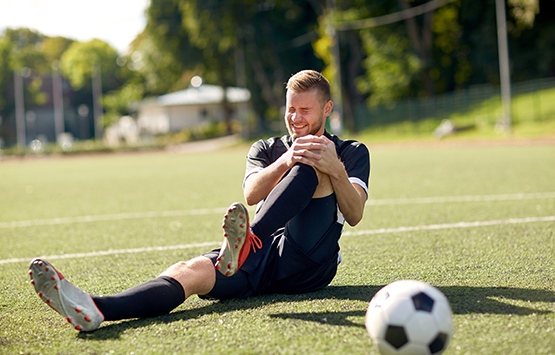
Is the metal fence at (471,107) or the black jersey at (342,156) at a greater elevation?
the metal fence at (471,107)

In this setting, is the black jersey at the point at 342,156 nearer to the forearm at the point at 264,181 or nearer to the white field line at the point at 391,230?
the forearm at the point at 264,181

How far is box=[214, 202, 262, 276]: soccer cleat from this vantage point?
110 inches

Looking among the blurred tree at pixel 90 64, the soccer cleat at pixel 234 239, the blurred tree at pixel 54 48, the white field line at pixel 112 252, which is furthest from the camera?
the blurred tree at pixel 54 48

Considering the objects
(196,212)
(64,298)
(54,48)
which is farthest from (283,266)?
(54,48)

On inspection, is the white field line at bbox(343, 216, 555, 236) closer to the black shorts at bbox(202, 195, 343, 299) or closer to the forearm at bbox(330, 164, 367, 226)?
the black shorts at bbox(202, 195, 343, 299)

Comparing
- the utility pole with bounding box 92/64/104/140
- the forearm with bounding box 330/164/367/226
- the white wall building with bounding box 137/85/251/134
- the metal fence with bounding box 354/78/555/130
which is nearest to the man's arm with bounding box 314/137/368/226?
the forearm with bounding box 330/164/367/226

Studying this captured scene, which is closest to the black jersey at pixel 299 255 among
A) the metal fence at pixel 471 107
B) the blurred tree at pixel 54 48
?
the metal fence at pixel 471 107

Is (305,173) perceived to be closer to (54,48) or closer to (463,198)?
(463,198)

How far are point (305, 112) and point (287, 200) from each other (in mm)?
645

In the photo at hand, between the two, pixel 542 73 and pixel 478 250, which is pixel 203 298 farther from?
pixel 542 73

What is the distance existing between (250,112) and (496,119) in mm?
23866

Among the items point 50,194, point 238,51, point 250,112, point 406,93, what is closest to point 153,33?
point 238,51

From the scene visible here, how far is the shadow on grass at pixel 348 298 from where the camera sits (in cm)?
288

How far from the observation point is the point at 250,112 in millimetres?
48625
